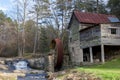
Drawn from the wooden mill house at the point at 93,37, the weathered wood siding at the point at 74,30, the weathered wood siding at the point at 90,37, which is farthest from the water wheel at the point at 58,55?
the weathered wood siding at the point at 74,30

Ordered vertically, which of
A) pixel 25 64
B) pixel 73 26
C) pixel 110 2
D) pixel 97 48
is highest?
pixel 110 2

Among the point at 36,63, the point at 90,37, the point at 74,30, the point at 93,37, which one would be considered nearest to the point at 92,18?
the point at 74,30

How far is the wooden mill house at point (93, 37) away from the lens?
26812mm

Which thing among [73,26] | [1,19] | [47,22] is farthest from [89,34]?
[1,19]

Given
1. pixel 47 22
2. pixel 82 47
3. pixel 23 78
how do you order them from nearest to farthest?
1. pixel 23 78
2. pixel 82 47
3. pixel 47 22

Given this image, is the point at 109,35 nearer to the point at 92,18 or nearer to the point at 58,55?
the point at 92,18

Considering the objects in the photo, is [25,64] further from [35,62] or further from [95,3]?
[95,3]

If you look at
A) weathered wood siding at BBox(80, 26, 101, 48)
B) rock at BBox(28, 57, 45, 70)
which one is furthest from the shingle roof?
rock at BBox(28, 57, 45, 70)

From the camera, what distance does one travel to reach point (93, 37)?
28312 mm

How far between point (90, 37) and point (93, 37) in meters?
0.90

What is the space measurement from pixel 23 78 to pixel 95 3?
99.8 ft

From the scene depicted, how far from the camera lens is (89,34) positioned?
29453mm

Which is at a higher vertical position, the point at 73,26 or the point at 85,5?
the point at 85,5

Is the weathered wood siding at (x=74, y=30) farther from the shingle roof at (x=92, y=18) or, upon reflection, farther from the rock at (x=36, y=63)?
the rock at (x=36, y=63)
